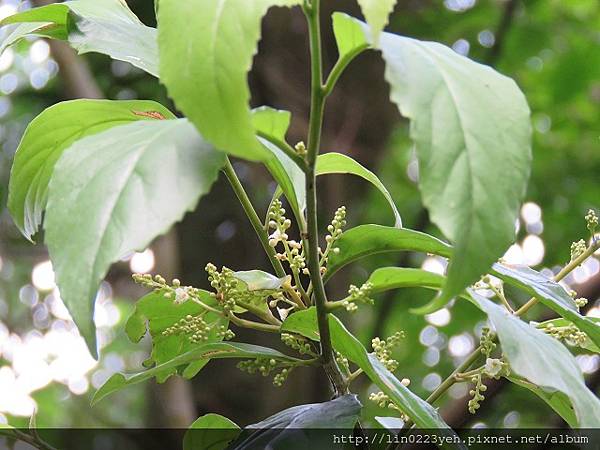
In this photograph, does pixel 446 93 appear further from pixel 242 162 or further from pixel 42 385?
pixel 42 385

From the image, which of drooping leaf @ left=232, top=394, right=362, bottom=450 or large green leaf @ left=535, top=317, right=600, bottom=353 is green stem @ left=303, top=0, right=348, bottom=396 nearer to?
drooping leaf @ left=232, top=394, right=362, bottom=450

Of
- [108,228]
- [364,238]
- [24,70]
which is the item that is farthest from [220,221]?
[108,228]

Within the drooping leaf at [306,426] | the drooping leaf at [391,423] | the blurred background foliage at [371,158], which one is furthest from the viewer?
the blurred background foliage at [371,158]

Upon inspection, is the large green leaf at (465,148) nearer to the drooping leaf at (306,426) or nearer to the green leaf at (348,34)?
the green leaf at (348,34)

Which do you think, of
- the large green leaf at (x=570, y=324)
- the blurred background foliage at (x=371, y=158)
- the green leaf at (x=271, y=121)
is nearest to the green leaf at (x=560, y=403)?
the large green leaf at (x=570, y=324)

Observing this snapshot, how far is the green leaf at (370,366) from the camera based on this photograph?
423 mm

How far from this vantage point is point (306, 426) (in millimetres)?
453

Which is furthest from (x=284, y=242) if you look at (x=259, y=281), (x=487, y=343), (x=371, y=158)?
(x=371, y=158)

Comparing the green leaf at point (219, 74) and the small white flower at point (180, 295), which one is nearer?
the green leaf at point (219, 74)

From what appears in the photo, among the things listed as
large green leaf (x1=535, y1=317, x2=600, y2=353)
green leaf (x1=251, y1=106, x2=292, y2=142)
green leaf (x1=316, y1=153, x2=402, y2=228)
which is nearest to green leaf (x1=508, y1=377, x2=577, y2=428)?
large green leaf (x1=535, y1=317, x2=600, y2=353)

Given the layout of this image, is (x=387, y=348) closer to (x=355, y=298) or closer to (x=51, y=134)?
(x=355, y=298)

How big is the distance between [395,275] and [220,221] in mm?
1604

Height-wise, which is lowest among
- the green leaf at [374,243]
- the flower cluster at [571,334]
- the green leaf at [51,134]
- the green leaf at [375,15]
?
the flower cluster at [571,334]

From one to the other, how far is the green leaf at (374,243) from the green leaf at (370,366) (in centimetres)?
4
